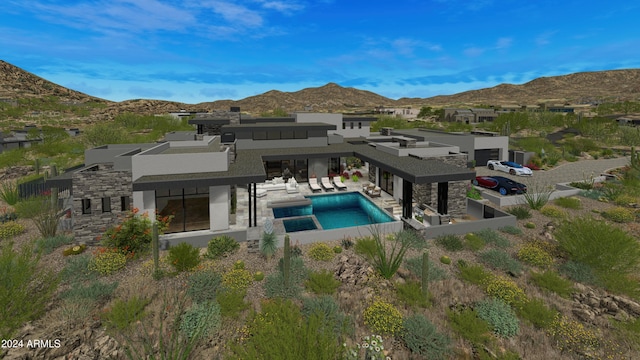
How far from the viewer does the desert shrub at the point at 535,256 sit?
14.5 metres

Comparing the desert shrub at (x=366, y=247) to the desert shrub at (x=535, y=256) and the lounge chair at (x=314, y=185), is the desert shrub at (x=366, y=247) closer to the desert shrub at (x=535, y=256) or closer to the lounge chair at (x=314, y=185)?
the desert shrub at (x=535, y=256)

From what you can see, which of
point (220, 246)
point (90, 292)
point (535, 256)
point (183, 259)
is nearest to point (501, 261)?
point (535, 256)

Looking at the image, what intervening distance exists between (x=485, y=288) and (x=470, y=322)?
2.85 metres

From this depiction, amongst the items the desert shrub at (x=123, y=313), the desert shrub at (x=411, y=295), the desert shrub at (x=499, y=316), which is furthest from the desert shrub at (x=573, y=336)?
the desert shrub at (x=123, y=313)

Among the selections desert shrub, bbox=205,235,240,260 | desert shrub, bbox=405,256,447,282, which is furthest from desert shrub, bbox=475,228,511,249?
desert shrub, bbox=205,235,240,260

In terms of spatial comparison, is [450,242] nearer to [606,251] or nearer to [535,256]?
[535,256]

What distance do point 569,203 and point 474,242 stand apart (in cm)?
1207

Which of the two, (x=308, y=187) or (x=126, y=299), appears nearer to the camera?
(x=126, y=299)

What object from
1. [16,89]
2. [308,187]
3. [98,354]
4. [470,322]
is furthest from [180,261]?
[16,89]

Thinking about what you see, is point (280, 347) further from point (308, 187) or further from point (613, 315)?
point (308, 187)

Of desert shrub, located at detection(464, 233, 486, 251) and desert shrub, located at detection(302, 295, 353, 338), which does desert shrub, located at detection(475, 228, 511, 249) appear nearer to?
desert shrub, located at detection(464, 233, 486, 251)

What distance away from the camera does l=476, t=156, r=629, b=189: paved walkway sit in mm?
30297

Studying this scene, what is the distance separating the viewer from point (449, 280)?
1311cm

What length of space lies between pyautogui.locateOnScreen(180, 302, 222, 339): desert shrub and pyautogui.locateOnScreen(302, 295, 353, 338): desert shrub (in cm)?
310
